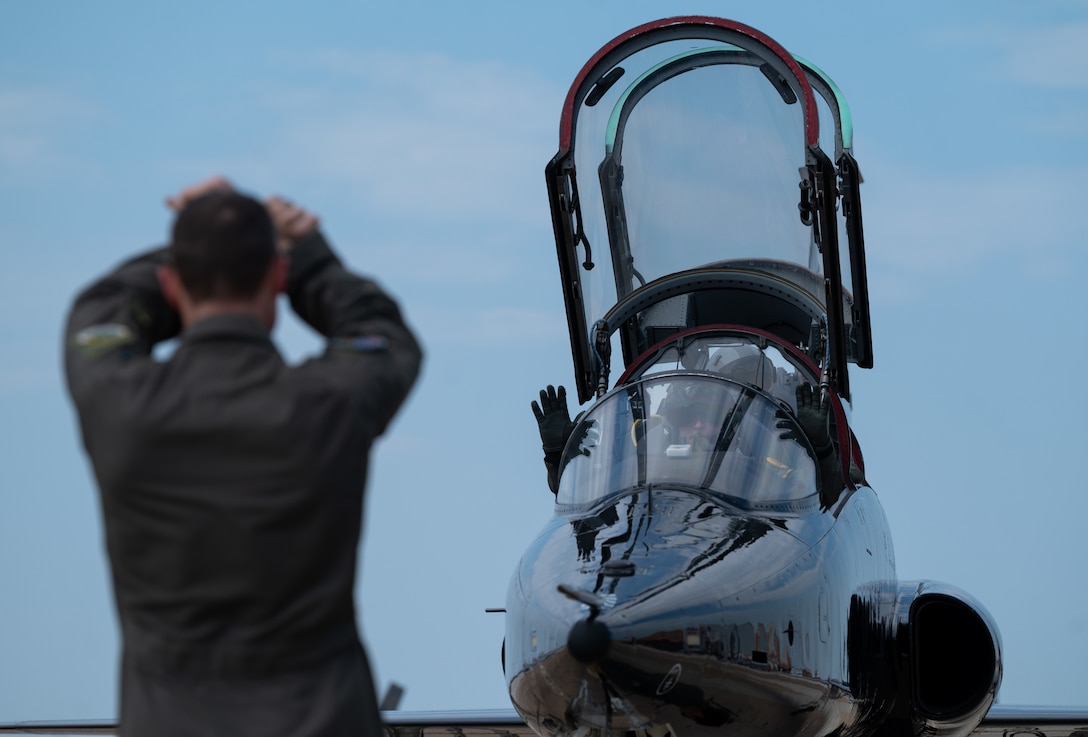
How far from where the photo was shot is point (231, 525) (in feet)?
8.98

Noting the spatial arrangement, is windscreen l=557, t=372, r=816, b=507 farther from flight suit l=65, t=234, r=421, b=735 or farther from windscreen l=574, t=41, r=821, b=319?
flight suit l=65, t=234, r=421, b=735

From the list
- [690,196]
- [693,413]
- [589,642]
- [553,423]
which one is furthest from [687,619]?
[690,196]

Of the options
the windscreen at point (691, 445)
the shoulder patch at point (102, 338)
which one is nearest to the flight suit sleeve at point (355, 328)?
the shoulder patch at point (102, 338)

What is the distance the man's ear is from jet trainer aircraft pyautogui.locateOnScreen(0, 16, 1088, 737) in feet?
9.43

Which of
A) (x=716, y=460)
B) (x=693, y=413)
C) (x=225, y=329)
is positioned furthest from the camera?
(x=693, y=413)

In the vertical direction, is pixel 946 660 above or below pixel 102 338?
below

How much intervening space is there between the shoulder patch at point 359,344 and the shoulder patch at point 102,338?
1.36 feet

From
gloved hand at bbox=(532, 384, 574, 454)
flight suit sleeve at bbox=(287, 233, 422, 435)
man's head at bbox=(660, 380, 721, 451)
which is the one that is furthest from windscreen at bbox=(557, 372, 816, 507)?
flight suit sleeve at bbox=(287, 233, 422, 435)

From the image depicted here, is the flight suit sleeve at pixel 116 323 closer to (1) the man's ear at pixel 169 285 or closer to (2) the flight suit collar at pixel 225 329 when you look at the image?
(1) the man's ear at pixel 169 285

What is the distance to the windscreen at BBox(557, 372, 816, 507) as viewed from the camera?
7.62 meters

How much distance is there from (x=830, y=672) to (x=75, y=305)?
5.21m

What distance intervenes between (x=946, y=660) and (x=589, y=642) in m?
4.02

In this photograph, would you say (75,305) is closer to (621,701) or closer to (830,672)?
(621,701)

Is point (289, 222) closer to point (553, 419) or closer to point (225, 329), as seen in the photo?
point (225, 329)
